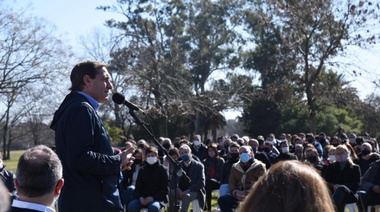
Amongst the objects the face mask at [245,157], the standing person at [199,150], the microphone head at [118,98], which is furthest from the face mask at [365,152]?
A: the microphone head at [118,98]

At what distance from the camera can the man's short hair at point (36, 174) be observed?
3197 mm

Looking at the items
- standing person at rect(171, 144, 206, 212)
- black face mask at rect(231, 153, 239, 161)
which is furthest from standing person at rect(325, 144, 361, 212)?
standing person at rect(171, 144, 206, 212)

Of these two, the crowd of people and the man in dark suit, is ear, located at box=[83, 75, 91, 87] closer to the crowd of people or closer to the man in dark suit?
the crowd of people

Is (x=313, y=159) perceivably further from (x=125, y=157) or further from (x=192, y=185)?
(x=125, y=157)

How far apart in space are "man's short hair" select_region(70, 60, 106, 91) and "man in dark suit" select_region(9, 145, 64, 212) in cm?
139

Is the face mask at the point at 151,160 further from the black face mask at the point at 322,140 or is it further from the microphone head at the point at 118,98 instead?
the black face mask at the point at 322,140

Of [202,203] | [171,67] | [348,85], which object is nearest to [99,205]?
[202,203]

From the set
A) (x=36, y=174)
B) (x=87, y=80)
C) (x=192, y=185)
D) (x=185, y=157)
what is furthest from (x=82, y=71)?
(x=185, y=157)

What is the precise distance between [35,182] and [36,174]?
0.14ft

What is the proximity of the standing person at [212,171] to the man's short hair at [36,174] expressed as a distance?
1216cm

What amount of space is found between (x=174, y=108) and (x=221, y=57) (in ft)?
51.6

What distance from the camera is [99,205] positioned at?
441 cm

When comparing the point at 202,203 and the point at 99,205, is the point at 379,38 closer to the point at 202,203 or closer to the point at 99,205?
the point at 202,203

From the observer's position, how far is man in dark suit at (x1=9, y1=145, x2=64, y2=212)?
3189 mm
